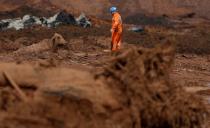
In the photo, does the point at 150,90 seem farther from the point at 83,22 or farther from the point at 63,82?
the point at 83,22

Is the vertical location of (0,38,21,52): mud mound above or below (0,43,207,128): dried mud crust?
below

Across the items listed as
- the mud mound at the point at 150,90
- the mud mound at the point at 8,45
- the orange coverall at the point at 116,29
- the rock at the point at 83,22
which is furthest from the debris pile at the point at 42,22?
the mud mound at the point at 150,90

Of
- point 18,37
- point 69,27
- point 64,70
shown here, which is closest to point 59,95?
point 64,70

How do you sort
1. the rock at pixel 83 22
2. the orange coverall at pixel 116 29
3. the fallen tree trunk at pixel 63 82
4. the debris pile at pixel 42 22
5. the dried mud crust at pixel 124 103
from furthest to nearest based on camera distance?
the rock at pixel 83 22, the debris pile at pixel 42 22, the orange coverall at pixel 116 29, the fallen tree trunk at pixel 63 82, the dried mud crust at pixel 124 103

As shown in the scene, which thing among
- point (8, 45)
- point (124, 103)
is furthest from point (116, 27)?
point (8, 45)

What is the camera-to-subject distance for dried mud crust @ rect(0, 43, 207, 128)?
23.5 ft

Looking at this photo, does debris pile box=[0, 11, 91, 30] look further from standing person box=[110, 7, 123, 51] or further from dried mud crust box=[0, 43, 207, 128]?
dried mud crust box=[0, 43, 207, 128]

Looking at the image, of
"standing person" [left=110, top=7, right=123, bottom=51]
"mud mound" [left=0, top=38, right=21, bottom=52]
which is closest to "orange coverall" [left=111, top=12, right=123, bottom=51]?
"standing person" [left=110, top=7, right=123, bottom=51]

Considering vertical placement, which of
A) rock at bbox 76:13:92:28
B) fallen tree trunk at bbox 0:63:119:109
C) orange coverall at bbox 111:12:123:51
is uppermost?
fallen tree trunk at bbox 0:63:119:109

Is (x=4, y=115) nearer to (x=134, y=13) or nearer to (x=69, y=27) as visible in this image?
(x=69, y=27)

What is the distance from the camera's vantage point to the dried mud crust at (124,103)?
7.18 metres

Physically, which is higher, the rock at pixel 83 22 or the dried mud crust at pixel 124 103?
the dried mud crust at pixel 124 103

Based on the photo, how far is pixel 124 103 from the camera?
754 centimetres

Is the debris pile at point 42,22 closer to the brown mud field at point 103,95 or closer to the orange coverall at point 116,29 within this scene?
the orange coverall at point 116,29
